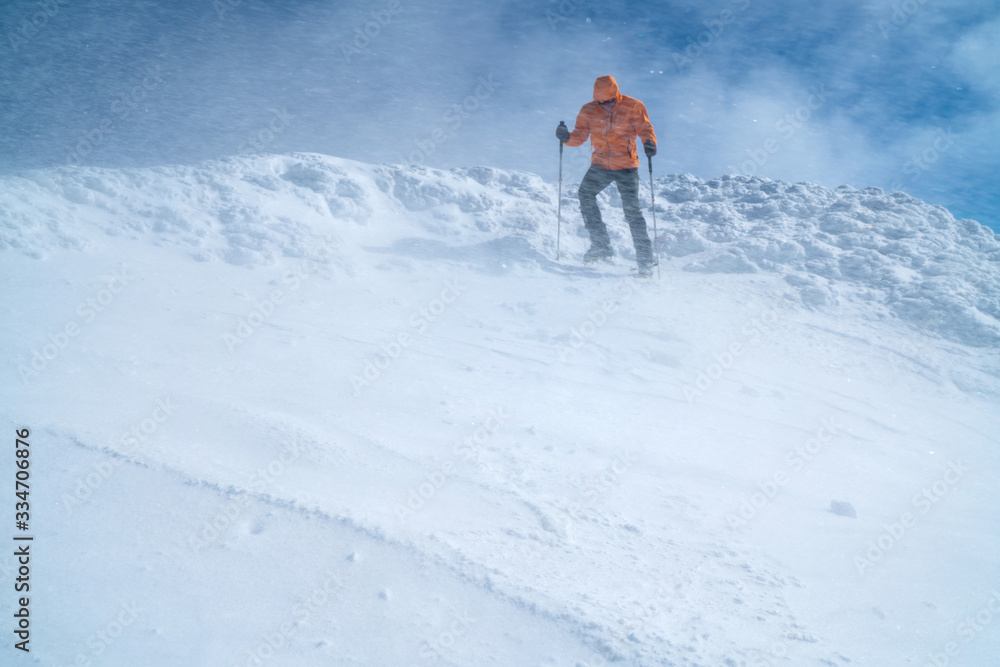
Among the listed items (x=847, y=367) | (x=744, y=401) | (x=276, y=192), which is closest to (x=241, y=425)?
(x=744, y=401)

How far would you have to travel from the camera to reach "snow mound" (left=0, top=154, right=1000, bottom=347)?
5344 mm

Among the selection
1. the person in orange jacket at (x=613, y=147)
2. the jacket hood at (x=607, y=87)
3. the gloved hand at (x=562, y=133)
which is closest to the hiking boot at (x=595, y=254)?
the person in orange jacket at (x=613, y=147)

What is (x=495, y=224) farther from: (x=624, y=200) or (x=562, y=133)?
(x=624, y=200)

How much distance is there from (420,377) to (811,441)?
8.22 ft

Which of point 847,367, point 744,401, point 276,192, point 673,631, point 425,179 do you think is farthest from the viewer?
point 425,179

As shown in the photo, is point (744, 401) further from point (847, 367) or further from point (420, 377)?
point (420, 377)


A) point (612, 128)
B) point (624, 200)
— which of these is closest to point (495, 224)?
point (624, 200)

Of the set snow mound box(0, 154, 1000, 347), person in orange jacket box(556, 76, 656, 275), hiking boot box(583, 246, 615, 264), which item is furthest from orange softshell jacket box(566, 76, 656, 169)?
snow mound box(0, 154, 1000, 347)

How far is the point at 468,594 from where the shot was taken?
186cm

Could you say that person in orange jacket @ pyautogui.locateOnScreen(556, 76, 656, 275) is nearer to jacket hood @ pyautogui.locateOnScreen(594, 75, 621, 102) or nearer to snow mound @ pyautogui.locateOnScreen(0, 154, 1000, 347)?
jacket hood @ pyautogui.locateOnScreen(594, 75, 621, 102)

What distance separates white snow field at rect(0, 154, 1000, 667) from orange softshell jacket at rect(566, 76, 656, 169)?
130 centimetres

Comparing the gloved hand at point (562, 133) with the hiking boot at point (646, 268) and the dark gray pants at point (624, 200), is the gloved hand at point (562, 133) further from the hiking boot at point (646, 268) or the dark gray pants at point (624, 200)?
the hiking boot at point (646, 268)

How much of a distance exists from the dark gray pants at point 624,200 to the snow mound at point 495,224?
0.68 metres

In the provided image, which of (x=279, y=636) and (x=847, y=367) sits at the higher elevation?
(x=279, y=636)
